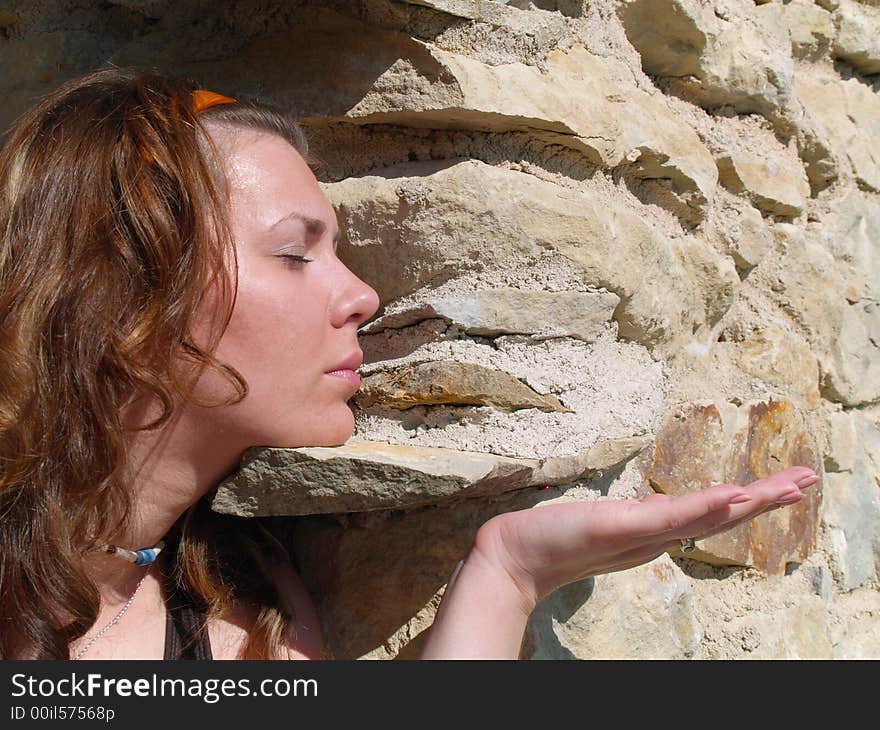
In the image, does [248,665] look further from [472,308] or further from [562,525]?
[472,308]

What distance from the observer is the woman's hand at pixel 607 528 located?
3.05 ft

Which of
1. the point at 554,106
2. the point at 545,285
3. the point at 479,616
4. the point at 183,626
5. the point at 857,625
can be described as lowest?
the point at 857,625

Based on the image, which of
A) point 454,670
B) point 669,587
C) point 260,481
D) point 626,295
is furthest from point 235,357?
point 669,587

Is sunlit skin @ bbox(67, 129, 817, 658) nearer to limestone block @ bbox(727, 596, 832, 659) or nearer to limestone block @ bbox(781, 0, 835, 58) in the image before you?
limestone block @ bbox(727, 596, 832, 659)

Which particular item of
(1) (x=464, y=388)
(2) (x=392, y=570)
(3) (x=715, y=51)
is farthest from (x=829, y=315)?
(2) (x=392, y=570)

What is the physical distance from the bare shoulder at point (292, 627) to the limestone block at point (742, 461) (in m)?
0.52

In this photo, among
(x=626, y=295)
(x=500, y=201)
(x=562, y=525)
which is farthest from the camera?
(x=626, y=295)

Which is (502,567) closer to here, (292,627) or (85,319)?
(292,627)

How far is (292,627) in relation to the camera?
122 cm

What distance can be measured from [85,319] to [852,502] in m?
1.38

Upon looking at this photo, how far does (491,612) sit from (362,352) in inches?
15.6

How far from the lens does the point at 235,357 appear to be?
3.50ft

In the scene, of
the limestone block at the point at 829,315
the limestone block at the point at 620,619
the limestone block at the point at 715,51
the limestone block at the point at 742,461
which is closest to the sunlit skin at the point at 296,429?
the limestone block at the point at 620,619

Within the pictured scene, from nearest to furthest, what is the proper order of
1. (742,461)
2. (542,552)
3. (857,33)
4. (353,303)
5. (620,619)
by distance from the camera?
Result: (542,552) < (353,303) < (620,619) < (742,461) < (857,33)
